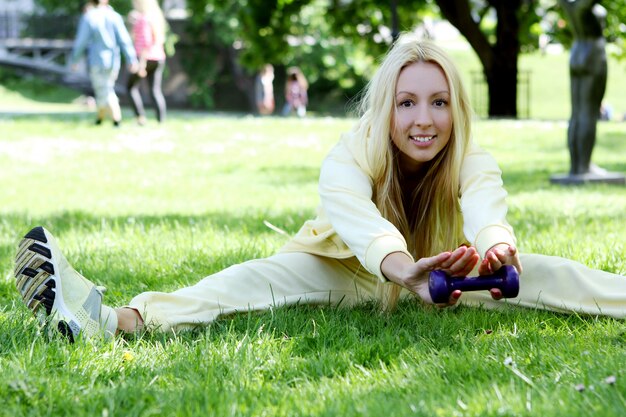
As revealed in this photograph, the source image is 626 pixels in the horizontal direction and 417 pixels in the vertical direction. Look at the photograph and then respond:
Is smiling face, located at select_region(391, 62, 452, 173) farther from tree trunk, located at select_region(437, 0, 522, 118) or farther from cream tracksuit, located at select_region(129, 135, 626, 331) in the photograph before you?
tree trunk, located at select_region(437, 0, 522, 118)

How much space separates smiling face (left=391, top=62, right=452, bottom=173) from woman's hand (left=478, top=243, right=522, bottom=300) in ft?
1.87

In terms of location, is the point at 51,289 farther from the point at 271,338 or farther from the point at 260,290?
the point at 260,290

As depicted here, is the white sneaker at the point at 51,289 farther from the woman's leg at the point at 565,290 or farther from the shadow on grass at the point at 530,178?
the shadow on grass at the point at 530,178

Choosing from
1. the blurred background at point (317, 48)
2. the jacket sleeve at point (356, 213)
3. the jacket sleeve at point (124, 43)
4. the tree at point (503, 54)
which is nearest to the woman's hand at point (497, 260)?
the jacket sleeve at point (356, 213)

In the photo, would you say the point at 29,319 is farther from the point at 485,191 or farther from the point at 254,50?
the point at 254,50

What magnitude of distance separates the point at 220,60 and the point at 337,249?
2994cm

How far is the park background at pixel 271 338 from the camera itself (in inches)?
93.1

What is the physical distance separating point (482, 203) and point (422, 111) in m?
0.39

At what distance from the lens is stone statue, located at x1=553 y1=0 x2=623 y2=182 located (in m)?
8.57

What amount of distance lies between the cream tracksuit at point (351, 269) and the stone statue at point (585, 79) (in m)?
5.52

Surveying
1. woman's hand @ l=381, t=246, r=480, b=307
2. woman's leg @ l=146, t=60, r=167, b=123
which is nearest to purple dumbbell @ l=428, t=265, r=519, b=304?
woman's hand @ l=381, t=246, r=480, b=307

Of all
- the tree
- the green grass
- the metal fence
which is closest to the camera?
the green grass

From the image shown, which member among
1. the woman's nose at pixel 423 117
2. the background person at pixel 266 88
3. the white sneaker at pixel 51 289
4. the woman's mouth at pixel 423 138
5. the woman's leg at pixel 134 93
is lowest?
the background person at pixel 266 88

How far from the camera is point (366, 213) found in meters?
3.21
